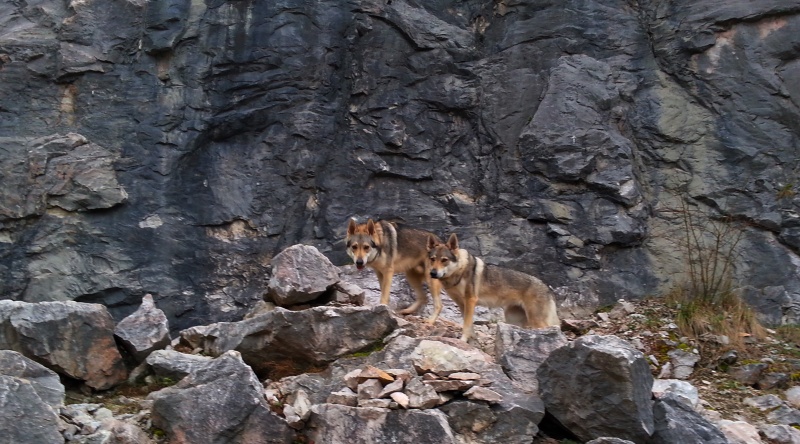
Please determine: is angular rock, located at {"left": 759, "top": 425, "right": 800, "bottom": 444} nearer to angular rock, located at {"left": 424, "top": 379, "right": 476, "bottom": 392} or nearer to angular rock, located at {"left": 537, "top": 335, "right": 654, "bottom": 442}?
angular rock, located at {"left": 537, "top": 335, "right": 654, "bottom": 442}

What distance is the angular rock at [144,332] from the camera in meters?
10.5

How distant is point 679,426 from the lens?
862 centimetres

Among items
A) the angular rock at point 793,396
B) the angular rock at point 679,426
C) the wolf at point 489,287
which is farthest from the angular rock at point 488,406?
the angular rock at point 793,396

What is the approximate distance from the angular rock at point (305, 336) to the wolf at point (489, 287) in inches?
66.9

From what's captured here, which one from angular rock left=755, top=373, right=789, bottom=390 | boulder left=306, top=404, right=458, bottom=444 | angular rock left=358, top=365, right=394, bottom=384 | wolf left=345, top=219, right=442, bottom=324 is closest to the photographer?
boulder left=306, top=404, right=458, bottom=444

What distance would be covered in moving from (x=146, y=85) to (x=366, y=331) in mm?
7343

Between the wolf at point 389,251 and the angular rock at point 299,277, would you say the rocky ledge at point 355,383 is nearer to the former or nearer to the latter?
the angular rock at point 299,277

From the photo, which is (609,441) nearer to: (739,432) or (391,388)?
(739,432)

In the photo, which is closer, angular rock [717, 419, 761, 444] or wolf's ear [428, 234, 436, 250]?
angular rock [717, 419, 761, 444]

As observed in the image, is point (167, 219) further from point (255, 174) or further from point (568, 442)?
point (568, 442)

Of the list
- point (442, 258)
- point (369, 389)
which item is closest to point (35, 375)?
Answer: point (369, 389)

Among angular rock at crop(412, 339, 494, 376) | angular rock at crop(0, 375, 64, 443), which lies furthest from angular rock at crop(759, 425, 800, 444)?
angular rock at crop(0, 375, 64, 443)

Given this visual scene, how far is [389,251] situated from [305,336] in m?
2.76

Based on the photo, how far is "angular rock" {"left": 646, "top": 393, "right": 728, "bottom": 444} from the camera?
855cm
